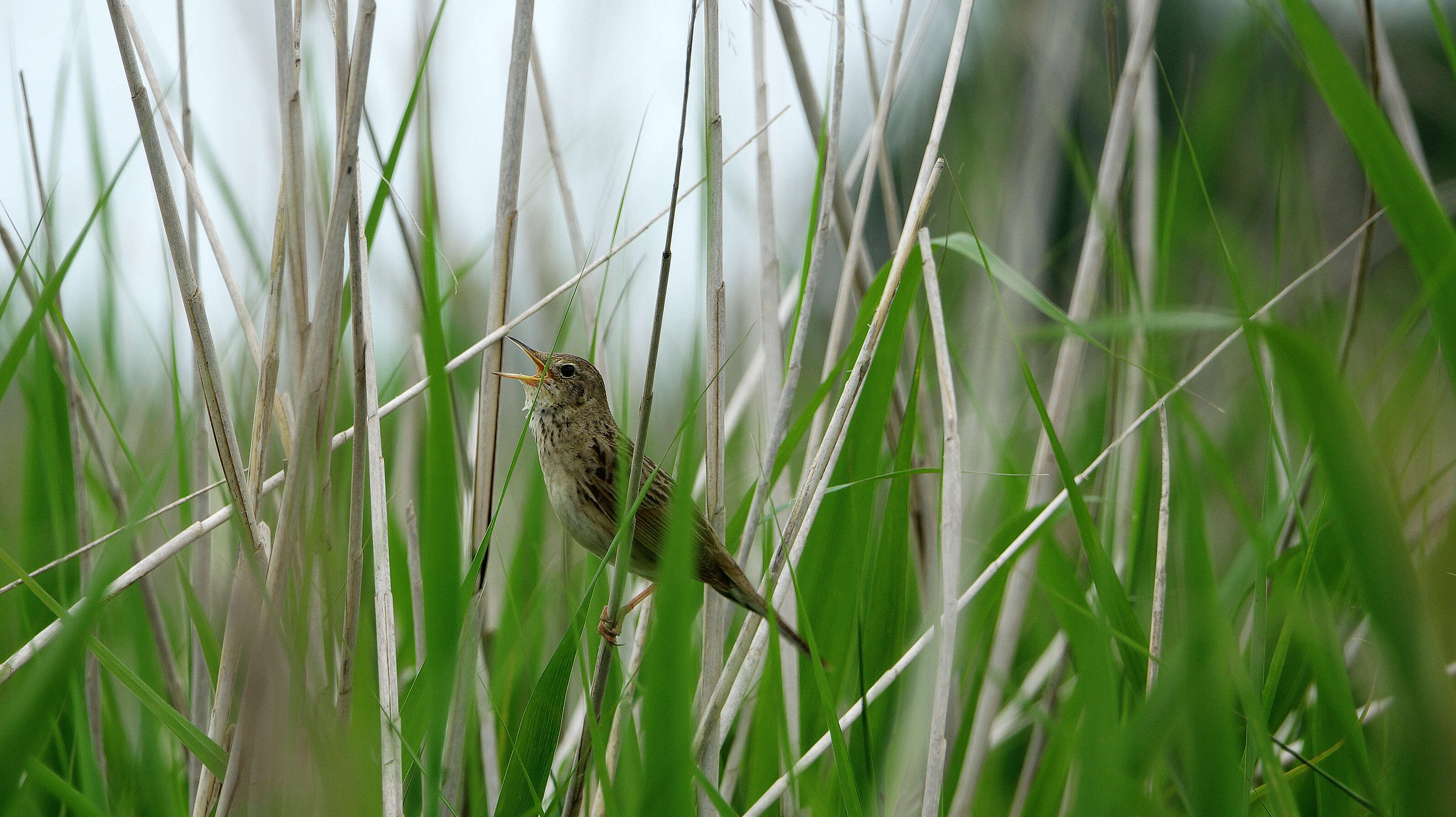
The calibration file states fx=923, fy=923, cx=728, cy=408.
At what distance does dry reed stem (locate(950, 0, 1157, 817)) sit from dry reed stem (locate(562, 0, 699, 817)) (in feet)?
2.68

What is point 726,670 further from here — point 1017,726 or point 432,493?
point 1017,726

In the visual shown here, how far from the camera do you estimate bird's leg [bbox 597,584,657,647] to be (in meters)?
1.51

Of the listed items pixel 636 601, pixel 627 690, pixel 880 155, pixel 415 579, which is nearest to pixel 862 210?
pixel 880 155

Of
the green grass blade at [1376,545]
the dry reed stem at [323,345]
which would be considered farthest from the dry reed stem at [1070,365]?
the dry reed stem at [323,345]

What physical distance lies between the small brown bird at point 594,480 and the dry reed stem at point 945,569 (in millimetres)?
442

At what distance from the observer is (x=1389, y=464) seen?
5.27 ft

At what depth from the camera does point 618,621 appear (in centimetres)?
125

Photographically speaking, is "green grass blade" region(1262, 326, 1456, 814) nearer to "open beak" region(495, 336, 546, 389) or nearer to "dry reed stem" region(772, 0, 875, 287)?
"dry reed stem" region(772, 0, 875, 287)

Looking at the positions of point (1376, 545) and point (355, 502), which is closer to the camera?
point (1376, 545)

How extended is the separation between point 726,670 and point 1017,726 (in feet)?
4.06

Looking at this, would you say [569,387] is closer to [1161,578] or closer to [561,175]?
[561,175]

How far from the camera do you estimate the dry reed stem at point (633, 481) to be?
129cm

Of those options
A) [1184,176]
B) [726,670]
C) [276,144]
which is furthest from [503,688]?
[1184,176]

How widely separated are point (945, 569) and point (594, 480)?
125cm
